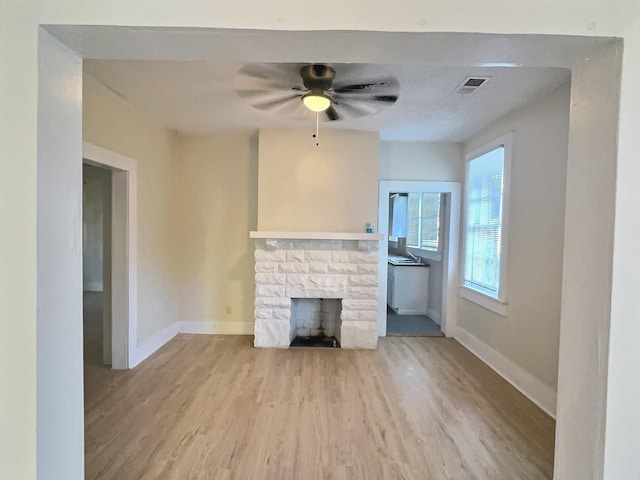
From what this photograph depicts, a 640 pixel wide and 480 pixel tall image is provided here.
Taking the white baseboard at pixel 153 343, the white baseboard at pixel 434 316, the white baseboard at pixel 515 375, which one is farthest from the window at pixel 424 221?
the white baseboard at pixel 153 343

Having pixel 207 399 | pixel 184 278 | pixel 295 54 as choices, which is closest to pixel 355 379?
pixel 207 399

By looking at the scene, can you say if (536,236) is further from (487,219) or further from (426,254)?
(426,254)

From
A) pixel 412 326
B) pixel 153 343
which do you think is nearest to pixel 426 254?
pixel 412 326

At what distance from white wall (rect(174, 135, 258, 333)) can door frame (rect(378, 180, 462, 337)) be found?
1558mm

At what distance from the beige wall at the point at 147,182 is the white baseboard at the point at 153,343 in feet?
0.19

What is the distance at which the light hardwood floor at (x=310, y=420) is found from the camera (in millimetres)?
1872

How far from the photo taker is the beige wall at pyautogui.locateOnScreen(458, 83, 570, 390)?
8.03 ft

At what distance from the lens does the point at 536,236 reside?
270cm

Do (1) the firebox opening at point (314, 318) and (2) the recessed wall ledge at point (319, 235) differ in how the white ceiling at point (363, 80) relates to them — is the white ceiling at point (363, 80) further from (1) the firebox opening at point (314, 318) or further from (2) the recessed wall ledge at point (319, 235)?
(1) the firebox opening at point (314, 318)

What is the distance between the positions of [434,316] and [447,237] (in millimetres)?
1384

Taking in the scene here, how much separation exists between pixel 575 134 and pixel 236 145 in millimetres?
3604

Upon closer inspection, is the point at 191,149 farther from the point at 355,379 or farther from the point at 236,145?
the point at 355,379

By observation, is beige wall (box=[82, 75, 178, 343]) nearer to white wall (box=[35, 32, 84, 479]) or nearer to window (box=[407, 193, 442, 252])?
white wall (box=[35, 32, 84, 479])

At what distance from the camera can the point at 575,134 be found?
3.51ft
